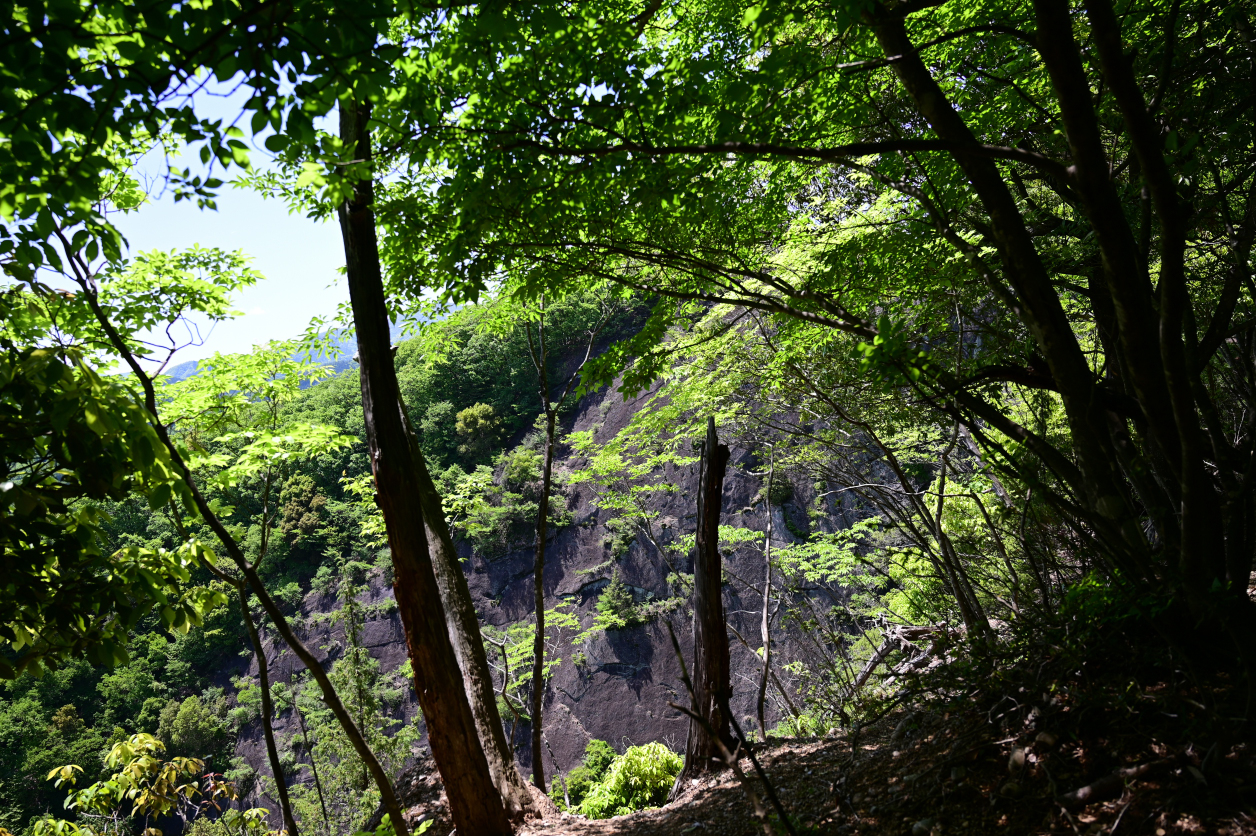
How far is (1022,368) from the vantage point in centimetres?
304

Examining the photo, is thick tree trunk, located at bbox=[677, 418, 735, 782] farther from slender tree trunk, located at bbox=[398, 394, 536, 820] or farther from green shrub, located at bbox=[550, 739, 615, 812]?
green shrub, located at bbox=[550, 739, 615, 812]

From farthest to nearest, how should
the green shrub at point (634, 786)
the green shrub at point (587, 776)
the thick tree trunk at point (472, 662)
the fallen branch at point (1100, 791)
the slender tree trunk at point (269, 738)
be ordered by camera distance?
the green shrub at point (587, 776) → the green shrub at point (634, 786) → the thick tree trunk at point (472, 662) → the slender tree trunk at point (269, 738) → the fallen branch at point (1100, 791)

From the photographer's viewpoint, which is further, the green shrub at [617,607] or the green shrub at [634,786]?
the green shrub at [617,607]

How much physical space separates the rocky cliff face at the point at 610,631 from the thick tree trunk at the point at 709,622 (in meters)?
9.36

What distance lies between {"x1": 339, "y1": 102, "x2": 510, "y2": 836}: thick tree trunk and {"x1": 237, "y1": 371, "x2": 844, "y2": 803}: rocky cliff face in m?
11.0

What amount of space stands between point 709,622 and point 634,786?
299cm

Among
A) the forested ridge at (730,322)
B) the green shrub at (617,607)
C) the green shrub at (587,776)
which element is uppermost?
the forested ridge at (730,322)

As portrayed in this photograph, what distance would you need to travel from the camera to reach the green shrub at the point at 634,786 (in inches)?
256

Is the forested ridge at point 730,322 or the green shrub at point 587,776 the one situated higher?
the forested ridge at point 730,322

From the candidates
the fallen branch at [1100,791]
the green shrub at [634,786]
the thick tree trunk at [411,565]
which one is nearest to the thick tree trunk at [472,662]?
the thick tree trunk at [411,565]

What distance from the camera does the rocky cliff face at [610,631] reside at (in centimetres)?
1786

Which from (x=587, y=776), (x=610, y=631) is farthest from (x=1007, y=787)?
(x=610, y=631)

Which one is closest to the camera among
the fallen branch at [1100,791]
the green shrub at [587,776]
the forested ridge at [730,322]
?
the forested ridge at [730,322]

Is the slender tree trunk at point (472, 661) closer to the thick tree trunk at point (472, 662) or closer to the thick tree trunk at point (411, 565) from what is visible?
the thick tree trunk at point (472, 662)
